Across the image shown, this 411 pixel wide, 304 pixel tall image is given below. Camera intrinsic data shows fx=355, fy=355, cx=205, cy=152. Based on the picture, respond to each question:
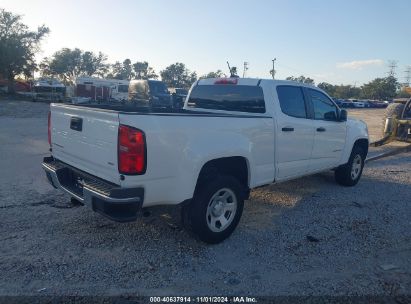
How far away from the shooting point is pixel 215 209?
423 cm

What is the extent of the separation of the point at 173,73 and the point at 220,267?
101 metres

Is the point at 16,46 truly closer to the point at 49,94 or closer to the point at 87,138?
the point at 49,94

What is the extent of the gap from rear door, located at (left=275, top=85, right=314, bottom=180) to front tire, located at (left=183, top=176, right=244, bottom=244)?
102 cm

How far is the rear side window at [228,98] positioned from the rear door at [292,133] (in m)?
0.32

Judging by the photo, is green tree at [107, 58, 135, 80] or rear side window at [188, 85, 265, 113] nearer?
rear side window at [188, 85, 265, 113]

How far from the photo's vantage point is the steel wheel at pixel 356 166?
7012 mm

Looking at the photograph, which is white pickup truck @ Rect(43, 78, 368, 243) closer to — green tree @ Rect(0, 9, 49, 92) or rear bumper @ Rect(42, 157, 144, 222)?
rear bumper @ Rect(42, 157, 144, 222)

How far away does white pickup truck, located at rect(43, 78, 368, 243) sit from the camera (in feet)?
10.9

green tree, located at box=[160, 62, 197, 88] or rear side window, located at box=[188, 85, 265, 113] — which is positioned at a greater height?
green tree, located at box=[160, 62, 197, 88]

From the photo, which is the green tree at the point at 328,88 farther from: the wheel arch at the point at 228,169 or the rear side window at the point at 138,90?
the wheel arch at the point at 228,169

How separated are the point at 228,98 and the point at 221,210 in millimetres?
1864

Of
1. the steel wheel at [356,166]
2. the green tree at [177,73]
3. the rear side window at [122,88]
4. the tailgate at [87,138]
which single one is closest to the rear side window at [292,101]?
the steel wheel at [356,166]

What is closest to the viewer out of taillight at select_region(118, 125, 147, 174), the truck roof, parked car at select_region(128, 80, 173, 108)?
taillight at select_region(118, 125, 147, 174)

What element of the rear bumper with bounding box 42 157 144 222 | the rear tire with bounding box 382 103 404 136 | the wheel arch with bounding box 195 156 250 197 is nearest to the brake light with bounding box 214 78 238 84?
the wheel arch with bounding box 195 156 250 197
